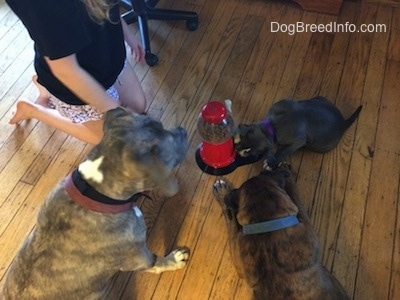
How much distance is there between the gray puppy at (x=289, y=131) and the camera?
1.74 m

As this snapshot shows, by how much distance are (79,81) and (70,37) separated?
6.3 inches

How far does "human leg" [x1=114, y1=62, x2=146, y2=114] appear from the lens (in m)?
1.84

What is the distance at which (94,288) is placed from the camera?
137 cm

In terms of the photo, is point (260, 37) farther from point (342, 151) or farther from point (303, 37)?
point (342, 151)

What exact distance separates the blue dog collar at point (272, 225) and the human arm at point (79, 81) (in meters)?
0.65

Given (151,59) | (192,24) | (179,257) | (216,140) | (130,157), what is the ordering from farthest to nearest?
(192,24) < (151,59) < (216,140) < (179,257) < (130,157)

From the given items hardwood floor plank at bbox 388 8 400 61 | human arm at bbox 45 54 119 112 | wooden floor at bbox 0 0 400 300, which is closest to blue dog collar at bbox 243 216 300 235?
wooden floor at bbox 0 0 400 300

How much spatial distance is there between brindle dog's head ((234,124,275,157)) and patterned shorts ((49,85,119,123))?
52 cm

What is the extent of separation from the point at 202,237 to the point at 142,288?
0.99 ft

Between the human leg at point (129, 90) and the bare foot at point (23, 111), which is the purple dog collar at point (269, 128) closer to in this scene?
the human leg at point (129, 90)

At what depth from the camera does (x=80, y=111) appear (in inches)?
67.2

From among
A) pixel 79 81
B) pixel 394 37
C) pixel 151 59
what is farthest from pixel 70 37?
pixel 394 37

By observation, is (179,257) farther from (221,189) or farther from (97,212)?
(97,212)

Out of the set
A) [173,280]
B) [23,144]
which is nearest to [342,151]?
[173,280]
